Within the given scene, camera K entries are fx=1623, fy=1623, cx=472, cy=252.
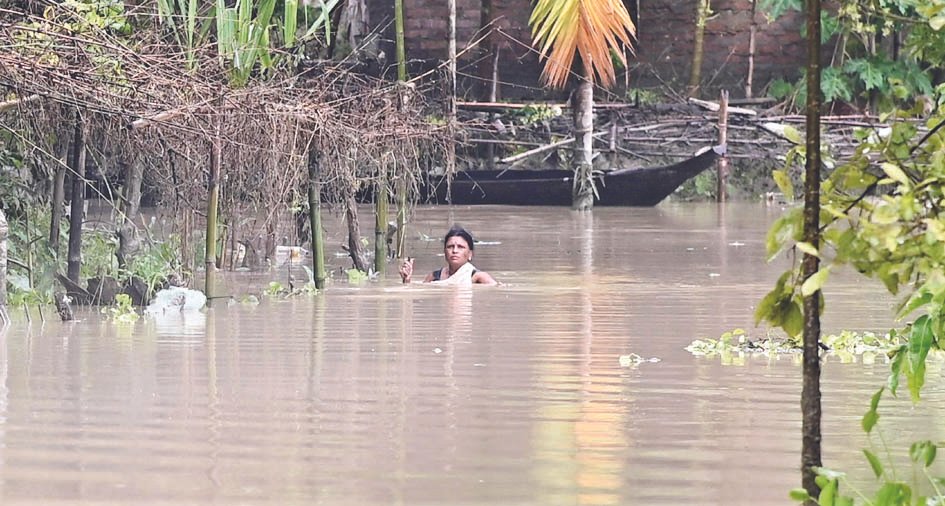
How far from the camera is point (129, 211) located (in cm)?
1120

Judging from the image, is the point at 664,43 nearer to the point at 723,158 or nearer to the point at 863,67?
the point at 723,158

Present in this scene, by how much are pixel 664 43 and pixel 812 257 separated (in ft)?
67.8

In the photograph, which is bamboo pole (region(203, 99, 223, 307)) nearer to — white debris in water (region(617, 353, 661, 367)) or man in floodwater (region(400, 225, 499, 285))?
man in floodwater (region(400, 225, 499, 285))

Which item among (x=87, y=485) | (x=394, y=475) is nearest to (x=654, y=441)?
(x=394, y=475)

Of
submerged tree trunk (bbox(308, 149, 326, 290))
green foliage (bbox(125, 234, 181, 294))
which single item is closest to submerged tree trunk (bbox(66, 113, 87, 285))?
green foliage (bbox(125, 234, 181, 294))

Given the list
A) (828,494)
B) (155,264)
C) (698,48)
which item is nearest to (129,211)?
(155,264)

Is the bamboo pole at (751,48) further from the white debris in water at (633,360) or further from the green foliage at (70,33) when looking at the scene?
the white debris in water at (633,360)

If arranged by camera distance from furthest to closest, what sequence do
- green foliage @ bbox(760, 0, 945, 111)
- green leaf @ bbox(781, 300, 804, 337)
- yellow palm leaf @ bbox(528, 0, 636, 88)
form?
1. green foliage @ bbox(760, 0, 945, 111)
2. yellow palm leaf @ bbox(528, 0, 636, 88)
3. green leaf @ bbox(781, 300, 804, 337)

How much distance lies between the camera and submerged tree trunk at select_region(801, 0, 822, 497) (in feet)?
11.9

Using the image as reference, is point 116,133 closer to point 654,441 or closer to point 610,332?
point 610,332

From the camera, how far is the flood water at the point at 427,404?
4902 millimetres

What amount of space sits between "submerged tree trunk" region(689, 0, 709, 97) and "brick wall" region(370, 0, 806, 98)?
23cm

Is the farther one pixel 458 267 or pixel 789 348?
pixel 458 267

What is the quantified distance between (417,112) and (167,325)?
3.53m
